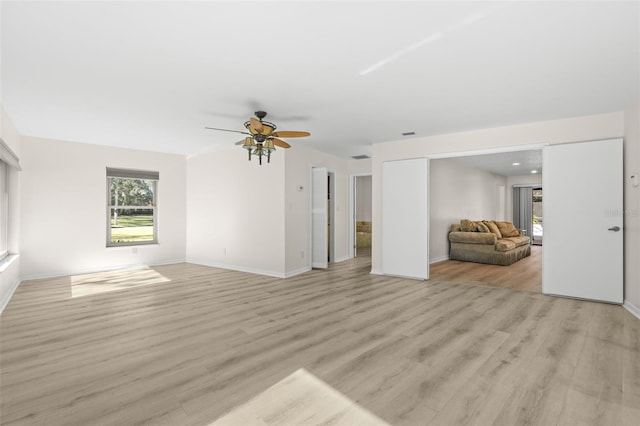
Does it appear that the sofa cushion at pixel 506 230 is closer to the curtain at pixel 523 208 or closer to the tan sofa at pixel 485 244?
the tan sofa at pixel 485 244

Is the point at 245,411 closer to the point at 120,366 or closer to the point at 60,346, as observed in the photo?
the point at 120,366

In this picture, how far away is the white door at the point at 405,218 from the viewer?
5402 millimetres

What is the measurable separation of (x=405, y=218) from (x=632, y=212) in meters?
2.90

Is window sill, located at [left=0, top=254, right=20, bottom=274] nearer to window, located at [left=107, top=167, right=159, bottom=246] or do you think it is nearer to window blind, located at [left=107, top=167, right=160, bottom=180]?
window, located at [left=107, top=167, right=159, bottom=246]

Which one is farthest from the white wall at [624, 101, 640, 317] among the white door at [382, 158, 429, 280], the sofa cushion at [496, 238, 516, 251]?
the sofa cushion at [496, 238, 516, 251]

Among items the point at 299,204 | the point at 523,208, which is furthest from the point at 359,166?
the point at 523,208

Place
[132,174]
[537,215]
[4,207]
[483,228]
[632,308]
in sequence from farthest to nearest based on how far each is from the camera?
1. [537,215]
2. [483,228]
3. [132,174]
4. [4,207]
5. [632,308]

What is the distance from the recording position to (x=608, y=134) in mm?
4086

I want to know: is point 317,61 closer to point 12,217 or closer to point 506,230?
point 12,217

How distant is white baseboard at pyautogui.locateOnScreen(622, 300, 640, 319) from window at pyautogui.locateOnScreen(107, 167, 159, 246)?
8.08 m

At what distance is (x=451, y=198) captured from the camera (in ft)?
26.4

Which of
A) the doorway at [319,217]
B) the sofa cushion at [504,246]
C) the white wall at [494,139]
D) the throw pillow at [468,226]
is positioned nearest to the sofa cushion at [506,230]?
the throw pillow at [468,226]

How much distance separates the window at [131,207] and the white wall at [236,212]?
77 centimetres

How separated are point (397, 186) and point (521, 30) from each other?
3518mm
